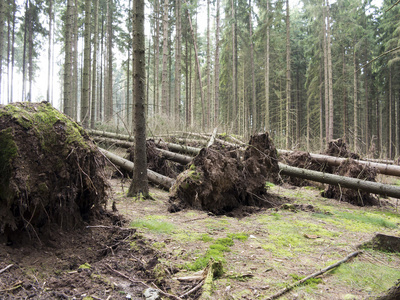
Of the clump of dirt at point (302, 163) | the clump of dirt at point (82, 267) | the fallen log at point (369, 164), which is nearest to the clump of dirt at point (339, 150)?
the fallen log at point (369, 164)

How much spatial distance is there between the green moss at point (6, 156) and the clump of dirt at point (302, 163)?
758 centimetres

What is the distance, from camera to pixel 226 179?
557 cm

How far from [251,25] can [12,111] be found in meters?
22.9

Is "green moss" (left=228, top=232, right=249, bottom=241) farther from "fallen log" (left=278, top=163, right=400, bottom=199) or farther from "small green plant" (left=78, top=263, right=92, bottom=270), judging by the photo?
"fallen log" (left=278, top=163, right=400, bottom=199)

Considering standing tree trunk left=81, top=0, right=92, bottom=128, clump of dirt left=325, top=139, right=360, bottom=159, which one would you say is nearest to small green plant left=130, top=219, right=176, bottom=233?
clump of dirt left=325, top=139, right=360, bottom=159

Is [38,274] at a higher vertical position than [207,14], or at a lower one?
lower

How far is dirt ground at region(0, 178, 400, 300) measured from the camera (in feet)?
7.52

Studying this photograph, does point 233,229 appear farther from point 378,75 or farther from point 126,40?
point 378,75

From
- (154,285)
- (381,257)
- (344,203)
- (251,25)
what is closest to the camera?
(154,285)

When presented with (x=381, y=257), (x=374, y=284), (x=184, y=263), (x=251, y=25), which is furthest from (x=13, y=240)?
(x=251, y=25)

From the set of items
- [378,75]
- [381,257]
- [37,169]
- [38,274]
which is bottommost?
[381,257]

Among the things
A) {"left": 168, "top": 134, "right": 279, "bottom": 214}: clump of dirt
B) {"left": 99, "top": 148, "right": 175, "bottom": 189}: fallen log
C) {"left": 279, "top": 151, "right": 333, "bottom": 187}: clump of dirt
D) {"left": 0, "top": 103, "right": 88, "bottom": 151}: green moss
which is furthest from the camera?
{"left": 279, "top": 151, "right": 333, "bottom": 187}: clump of dirt

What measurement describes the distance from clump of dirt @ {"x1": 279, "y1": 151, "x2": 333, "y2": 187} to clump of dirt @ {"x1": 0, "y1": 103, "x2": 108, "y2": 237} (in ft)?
22.0

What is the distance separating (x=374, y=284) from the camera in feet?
8.41
